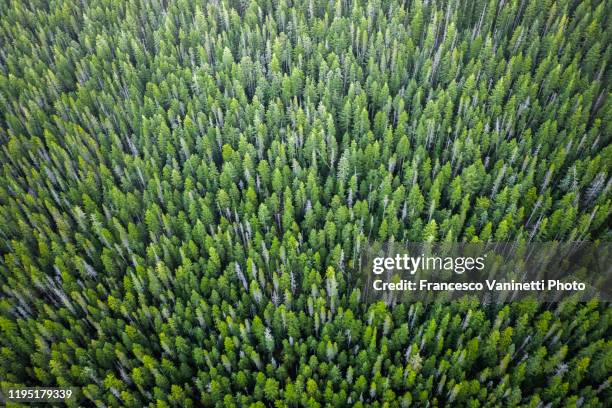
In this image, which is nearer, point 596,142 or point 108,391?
point 108,391

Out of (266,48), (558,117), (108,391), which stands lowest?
(108,391)

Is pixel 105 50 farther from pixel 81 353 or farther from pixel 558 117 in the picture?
pixel 558 117

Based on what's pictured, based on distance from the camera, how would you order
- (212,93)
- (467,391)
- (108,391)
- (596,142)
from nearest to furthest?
1. (467,391)
2. (108,391)
3. (596,142)
4. (212,93)

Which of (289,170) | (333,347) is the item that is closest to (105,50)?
(289,170)

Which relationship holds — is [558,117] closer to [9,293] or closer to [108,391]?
[108,391]

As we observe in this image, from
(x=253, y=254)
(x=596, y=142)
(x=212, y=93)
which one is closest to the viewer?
(x=253, y=254)

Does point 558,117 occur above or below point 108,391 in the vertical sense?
above
